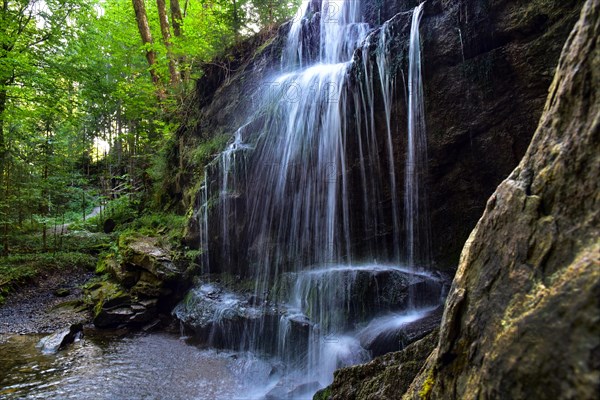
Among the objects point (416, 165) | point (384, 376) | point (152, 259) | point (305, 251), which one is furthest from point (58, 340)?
point (416, 165)

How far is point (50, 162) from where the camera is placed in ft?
37.8

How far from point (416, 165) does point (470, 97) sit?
1371 millimetres

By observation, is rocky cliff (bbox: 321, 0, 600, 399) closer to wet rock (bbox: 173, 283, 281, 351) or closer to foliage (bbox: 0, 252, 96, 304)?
wet rock (bbox: 173, 283, 281, 351)

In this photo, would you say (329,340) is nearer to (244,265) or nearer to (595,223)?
(244,265)

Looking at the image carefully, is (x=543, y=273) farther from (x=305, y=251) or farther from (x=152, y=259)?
(x=152, y=259)

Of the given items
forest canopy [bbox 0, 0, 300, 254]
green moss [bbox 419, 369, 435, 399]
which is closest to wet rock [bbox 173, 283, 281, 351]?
green moss [bbox 419, 369, 435, 399]

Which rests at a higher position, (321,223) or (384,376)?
(321,223)

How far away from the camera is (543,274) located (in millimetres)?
1555

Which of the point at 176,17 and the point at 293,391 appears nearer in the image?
the point at 293,391

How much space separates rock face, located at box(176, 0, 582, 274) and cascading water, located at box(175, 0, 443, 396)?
0.50ft

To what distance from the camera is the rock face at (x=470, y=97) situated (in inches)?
199

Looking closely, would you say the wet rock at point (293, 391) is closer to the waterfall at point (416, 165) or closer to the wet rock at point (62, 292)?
the waterfall at point (416, 165)

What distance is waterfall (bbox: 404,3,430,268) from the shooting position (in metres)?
6.00

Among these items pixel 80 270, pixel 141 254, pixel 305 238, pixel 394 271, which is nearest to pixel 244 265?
pixel 305 238
